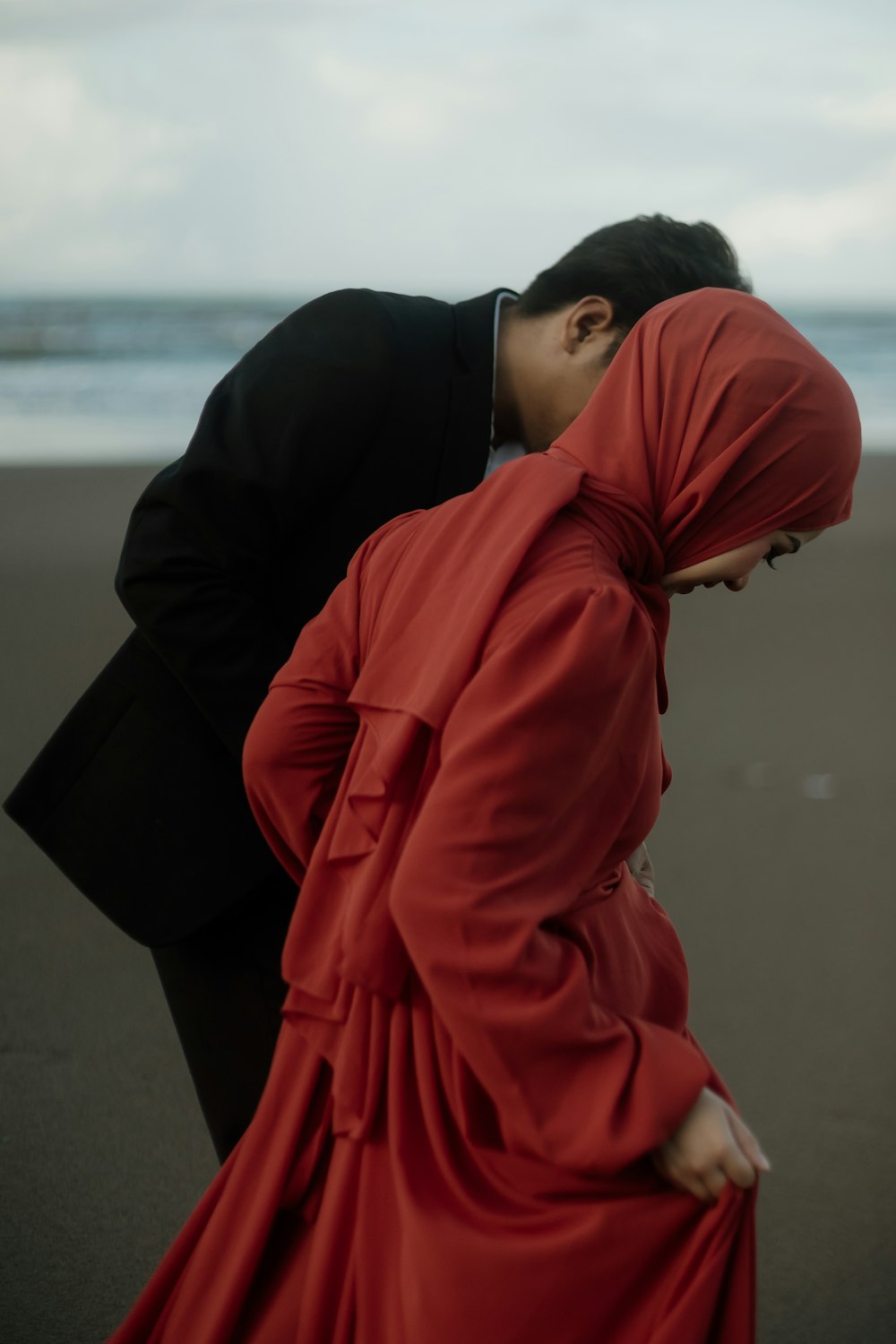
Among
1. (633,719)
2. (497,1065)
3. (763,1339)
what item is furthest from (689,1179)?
(763,1339)

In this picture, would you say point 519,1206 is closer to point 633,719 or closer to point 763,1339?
point 633,719

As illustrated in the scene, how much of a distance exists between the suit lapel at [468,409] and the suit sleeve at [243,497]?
0.42 feet

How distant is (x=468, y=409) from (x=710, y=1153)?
107 cm

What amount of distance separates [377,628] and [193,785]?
62 centimetres

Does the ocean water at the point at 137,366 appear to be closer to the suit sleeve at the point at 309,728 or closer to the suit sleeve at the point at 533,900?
the suit sleeve at the point at 309,728

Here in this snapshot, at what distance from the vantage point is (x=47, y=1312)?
2148 millimetres

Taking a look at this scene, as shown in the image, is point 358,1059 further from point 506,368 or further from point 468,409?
point 506,368

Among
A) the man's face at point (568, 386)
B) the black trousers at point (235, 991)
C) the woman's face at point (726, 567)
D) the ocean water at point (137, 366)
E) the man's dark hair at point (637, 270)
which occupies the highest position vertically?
the man's dark hair at point (637, 270)

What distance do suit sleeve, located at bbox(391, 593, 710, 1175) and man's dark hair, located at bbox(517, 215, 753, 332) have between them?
928 mm

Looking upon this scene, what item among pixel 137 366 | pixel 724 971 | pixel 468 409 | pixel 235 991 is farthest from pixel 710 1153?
pixel 137 366

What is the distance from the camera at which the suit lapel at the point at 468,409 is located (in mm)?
1824

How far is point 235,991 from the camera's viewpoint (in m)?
1.89

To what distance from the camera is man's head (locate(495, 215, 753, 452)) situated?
75.2 inches

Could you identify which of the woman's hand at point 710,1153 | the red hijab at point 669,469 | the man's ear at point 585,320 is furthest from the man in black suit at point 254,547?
the woman's hand at point 710,1153
